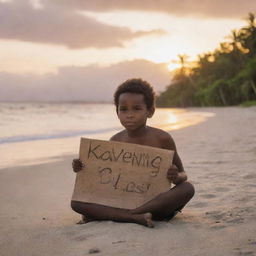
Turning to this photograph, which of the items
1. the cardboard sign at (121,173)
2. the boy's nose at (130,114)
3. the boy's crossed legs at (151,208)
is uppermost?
the boy's nose at (130,114)

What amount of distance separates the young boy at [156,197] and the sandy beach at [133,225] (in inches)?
3.5

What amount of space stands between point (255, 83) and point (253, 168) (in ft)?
132

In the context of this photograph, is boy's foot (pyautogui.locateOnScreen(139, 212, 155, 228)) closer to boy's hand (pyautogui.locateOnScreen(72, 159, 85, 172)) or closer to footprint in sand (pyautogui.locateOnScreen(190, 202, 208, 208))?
boy's hand (pyautogui.locateOnScreen(72, 159, 85, 172))

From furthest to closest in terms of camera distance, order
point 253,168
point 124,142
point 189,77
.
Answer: point 189,77
point 253,168
point 124,142

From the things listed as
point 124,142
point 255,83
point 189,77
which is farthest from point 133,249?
point 189,77

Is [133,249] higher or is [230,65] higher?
[230,65]

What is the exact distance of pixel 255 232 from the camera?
8.46ft

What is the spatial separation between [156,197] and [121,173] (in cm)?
32

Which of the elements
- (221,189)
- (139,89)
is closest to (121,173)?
(139,89)

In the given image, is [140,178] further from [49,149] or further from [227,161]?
[49,149]

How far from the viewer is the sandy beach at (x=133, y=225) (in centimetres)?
241

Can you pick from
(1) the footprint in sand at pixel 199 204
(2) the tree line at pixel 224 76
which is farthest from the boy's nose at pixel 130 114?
(2) the tree line at pixel 224 76

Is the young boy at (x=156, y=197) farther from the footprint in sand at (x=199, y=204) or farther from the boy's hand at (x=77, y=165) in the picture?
the footprint in sand at (x=199, y=204)

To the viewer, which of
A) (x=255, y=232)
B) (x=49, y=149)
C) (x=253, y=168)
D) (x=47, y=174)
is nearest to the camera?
(x=255, y=232)
